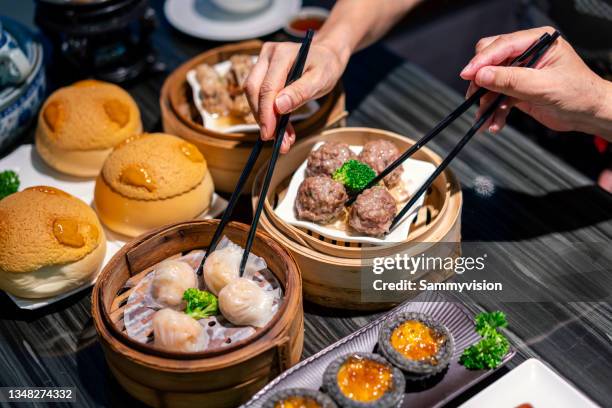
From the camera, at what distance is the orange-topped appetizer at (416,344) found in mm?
1683

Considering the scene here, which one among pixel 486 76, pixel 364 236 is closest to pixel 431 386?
pixel 364 236

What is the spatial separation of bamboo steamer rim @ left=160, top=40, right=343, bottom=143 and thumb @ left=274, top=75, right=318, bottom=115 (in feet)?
0.98

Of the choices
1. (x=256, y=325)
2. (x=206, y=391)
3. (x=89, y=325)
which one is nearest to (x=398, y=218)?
(x=256, y=325)

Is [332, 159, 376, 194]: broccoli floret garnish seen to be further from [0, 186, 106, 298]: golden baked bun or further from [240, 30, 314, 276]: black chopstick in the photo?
[0, 186, 106, 298]: golden baked bun

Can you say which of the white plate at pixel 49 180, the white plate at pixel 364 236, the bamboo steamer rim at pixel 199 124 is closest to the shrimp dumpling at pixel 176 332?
the white plate at pixel 364 236

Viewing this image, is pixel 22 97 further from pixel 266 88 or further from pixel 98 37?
pixel 266 88

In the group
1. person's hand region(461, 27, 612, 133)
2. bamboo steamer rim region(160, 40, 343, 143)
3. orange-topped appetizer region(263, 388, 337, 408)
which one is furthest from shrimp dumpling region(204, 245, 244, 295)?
person's hand region(461, 27, 612, 133)

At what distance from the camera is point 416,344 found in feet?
5.75

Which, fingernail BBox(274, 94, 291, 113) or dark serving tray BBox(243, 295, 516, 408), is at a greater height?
fingernail BBox(274, 94, 291, 113)

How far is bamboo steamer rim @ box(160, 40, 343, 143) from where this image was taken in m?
2.36

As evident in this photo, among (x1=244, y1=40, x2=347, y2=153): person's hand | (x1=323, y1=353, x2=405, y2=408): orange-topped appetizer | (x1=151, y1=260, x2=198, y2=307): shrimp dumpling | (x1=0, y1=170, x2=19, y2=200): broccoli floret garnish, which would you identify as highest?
(x1=244, y1=40, x2=347, y2=153): person's hand

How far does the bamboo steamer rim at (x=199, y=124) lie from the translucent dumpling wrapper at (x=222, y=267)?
598 mm

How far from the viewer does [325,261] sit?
1890 mm

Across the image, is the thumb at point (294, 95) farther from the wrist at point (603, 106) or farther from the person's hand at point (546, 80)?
the wrist at point (603, 106)
